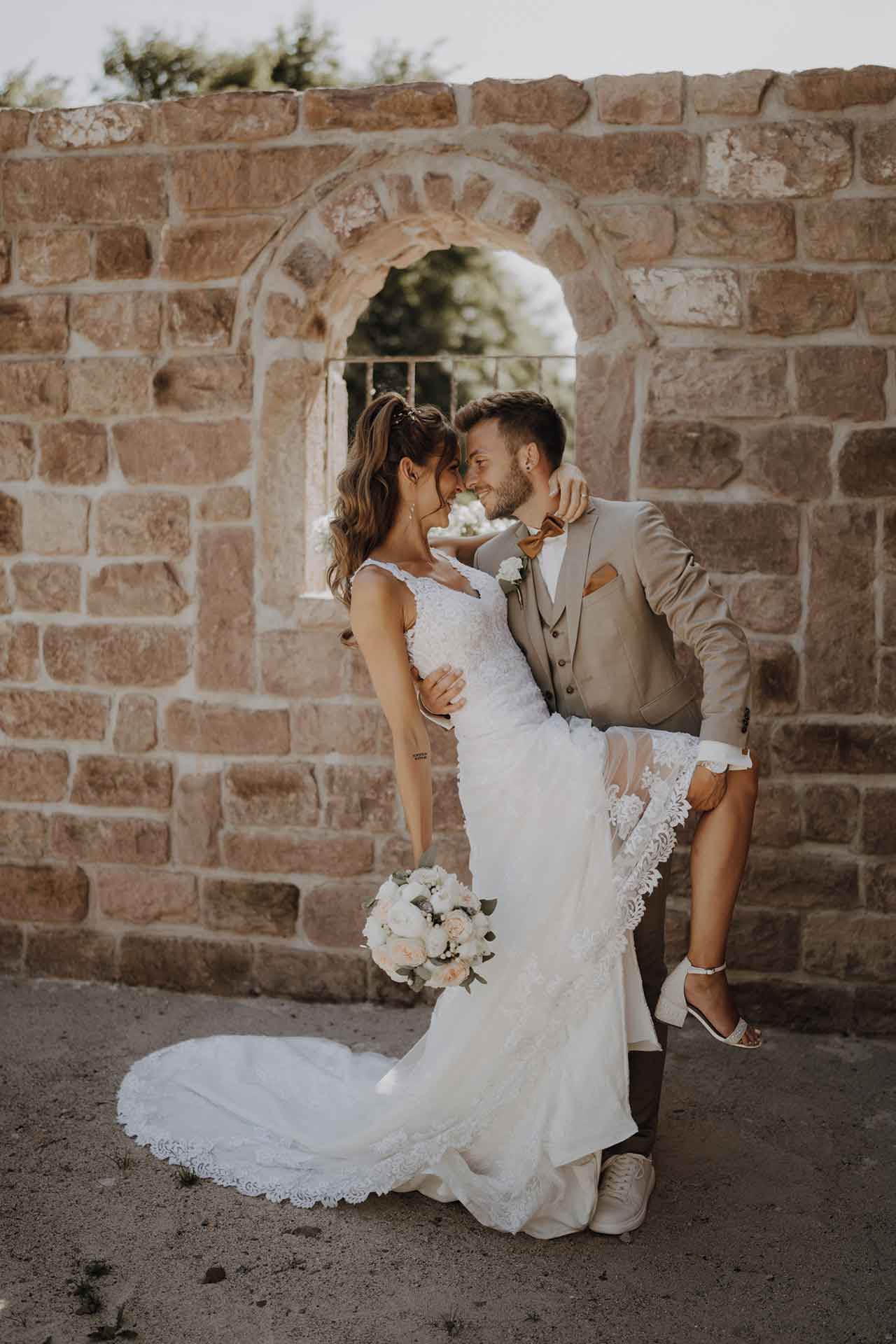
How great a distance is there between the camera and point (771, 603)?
3.75 metres

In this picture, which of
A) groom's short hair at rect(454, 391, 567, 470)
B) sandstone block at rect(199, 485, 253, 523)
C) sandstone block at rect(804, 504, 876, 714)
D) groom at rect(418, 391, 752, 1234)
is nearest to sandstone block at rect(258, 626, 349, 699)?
sandstone block at rect(199, 485, 253, 523)

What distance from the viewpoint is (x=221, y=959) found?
4.15m

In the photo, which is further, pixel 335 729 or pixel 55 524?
pixel 55 524

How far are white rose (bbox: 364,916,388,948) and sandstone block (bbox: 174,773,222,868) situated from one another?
1667 mm

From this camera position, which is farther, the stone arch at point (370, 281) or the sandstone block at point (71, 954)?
the sandstone block at point (71, 954)

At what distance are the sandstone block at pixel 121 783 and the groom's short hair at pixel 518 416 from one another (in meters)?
1.97

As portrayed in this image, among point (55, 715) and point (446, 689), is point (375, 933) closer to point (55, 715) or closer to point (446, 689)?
point (446, 689)

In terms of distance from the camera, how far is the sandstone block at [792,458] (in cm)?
371

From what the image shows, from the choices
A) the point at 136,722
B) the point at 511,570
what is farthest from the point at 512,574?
the point at 136,722

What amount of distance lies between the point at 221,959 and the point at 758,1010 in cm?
195

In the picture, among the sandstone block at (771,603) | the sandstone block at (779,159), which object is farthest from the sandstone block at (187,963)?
the sandstone block at (779,159)

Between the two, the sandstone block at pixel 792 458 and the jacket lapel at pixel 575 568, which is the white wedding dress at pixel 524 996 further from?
the sandstone block at pixel 792 458

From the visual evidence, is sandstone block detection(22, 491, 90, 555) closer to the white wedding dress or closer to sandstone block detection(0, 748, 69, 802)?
sandstone block detection(0, 748, 69, 802)

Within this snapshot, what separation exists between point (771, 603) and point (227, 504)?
195cm
